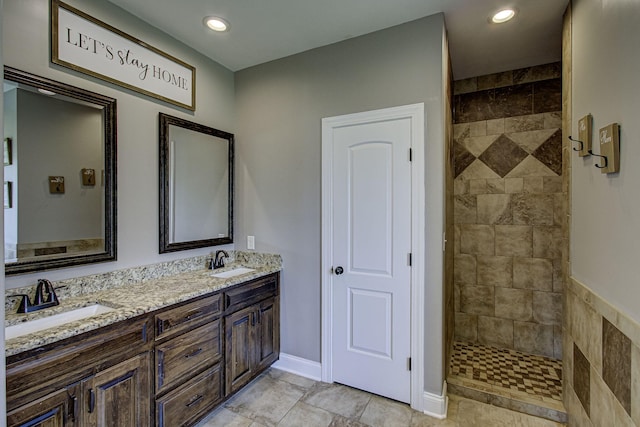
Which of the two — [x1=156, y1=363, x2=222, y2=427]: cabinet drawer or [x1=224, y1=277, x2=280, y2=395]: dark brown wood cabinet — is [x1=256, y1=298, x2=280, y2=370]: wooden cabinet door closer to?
[x1=224, y1=277, x2=280, y2=395]: dark brown wood cabinet

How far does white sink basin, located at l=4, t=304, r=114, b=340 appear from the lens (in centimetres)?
149

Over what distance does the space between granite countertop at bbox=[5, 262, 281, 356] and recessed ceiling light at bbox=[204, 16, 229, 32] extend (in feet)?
6.30

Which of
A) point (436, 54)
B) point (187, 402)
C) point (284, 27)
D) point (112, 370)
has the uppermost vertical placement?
point (284, 27)

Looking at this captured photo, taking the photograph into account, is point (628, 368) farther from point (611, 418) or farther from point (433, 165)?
point (433, 165)

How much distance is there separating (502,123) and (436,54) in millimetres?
1398

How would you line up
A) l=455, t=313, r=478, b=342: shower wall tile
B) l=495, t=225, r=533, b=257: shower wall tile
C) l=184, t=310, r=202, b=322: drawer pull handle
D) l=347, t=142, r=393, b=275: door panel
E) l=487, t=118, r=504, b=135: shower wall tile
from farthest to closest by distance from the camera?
l=455, t=313, r=478, b=342: shower wall tile < l=487, t=118, r=504, b=135: shower wall tile < l=495, t=225, r=533, b=257: shower wall tile < l=347, t=142, r=393, b=275: door panel < l=184, t=310, r=202, b=322: drawer pull handle

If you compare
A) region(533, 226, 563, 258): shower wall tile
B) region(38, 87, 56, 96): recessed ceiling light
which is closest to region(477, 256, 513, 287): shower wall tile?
region(533, 226, 563, 258): shower wall tile

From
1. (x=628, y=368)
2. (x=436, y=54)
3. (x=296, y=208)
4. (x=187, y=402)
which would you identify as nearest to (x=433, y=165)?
(x=436, y=54)

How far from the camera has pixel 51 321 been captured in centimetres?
162

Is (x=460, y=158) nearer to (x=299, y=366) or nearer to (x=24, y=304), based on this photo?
(x=299, y=366)

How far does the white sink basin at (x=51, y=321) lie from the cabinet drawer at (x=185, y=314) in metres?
0.28

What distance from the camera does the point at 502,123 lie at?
10.2 feet

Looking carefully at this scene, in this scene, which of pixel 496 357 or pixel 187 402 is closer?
pixel 187 402

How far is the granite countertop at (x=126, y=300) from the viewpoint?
4.35ft
